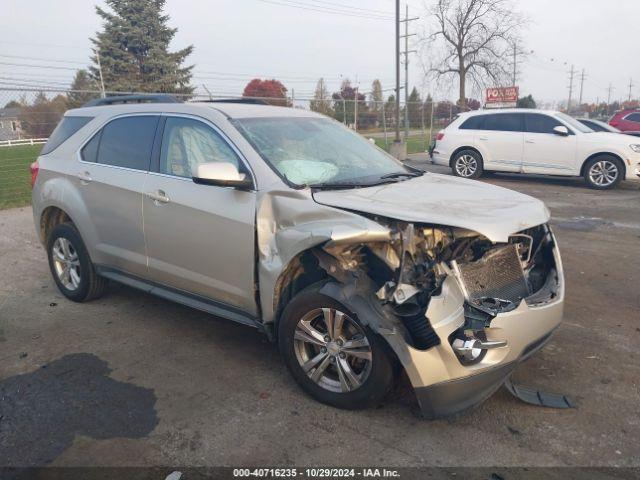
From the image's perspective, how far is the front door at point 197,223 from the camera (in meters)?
3.60

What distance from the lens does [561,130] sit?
1173cm

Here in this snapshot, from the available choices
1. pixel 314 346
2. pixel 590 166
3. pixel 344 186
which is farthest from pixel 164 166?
pixel 590 166

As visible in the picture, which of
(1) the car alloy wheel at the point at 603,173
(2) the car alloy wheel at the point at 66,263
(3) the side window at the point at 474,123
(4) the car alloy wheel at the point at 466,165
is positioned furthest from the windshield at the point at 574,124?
(2) the car alloy wheel at the point at 66,263

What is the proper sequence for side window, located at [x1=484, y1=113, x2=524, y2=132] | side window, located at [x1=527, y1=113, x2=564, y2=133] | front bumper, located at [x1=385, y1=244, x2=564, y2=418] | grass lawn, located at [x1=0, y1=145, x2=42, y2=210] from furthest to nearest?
side window, located at [x1=484, y1=113, x2=524, y2=132]
side window, located at [x1=527, y1=113, x2=564, y2=133]
grass lawn, located at [x1=0, y1=145, x2=42, y2=210]
front bumper, located at [x1=385, y1=244, x2=564, y2=418]

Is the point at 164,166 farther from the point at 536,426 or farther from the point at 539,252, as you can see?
the point at 536,426

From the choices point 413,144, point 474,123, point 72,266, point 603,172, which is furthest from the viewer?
point 413,144

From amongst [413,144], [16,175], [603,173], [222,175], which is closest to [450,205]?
[222,175]

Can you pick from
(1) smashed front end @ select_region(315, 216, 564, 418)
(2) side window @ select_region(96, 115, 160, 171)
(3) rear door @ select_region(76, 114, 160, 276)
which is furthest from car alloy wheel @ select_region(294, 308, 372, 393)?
(2) side window @ select_region(96, 115, 160, 171)

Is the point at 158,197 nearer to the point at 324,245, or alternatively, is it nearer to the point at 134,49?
the point at 324,245

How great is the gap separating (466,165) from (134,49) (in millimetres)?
30086

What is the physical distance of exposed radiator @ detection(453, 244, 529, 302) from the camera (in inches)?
123

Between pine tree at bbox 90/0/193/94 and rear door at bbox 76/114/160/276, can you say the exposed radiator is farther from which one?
pine tree at bbox 90/0/193/94

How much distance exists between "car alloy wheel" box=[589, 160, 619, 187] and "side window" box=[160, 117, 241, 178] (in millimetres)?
10308

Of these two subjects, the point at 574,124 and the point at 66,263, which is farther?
the point at 574,124
